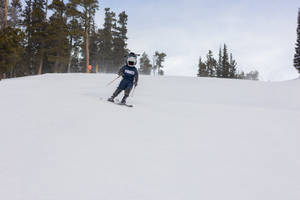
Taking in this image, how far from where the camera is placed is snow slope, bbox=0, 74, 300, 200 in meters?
2.07

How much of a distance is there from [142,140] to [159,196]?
1.39 metres

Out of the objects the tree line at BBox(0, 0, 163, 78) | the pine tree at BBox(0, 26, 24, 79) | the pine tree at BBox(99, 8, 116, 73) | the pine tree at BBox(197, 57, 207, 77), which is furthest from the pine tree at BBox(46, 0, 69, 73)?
the pine tree at BBox(197, 57, 207, 77)

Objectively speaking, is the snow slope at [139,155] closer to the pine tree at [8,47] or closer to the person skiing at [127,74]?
the person skiing at [127,74]

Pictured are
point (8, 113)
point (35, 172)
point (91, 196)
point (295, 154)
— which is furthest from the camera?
point (8, 113)

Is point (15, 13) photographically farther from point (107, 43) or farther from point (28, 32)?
point (107, 43)

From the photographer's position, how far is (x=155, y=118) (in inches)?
187

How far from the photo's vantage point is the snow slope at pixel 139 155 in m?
2.07

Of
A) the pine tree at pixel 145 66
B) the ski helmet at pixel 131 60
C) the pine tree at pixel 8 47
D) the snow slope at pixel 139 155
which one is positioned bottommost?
the snow slope at pixel 139 155

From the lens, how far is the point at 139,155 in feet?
9.17

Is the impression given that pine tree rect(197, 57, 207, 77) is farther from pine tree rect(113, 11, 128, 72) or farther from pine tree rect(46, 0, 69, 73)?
pine tree rect(46, 0, 69, 73)

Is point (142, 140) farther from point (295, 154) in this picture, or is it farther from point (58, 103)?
point (58, 103)

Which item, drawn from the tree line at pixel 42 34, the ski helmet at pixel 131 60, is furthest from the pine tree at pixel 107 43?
the ski helmet at pixel 131 60

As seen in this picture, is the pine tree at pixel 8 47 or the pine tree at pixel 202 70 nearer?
the pine tree at pixel 8 47

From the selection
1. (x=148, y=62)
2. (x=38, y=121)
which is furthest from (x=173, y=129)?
(x=148, y=62)
